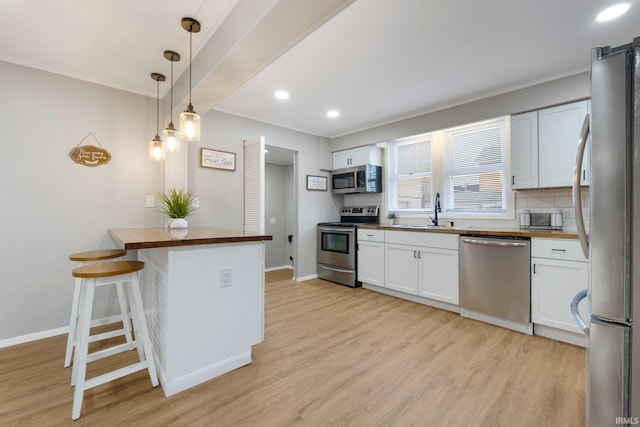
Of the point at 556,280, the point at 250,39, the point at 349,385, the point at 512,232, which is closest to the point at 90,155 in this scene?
the point at 250,39

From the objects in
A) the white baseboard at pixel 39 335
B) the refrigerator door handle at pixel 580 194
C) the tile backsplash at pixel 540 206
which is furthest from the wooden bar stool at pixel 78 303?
the tile backsplash at pixel 540 206

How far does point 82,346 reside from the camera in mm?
1508

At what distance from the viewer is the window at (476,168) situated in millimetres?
3344

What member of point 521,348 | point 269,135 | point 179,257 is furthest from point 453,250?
point 269,135

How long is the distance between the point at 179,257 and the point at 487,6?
2.52 metres

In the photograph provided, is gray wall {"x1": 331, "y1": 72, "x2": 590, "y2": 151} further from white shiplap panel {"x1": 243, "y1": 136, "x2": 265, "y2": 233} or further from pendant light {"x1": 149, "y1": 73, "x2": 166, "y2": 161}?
pendant light {"x1": 149, "y1": 73, "x2": 166, "y2": 161}

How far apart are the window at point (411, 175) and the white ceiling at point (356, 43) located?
3.44 ft

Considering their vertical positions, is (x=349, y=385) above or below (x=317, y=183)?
below

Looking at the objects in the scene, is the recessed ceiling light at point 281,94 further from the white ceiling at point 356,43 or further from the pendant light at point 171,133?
the pendant light at point 171,133

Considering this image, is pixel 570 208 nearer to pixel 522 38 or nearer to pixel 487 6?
pixel 522 38

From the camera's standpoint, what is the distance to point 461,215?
11.9 ft

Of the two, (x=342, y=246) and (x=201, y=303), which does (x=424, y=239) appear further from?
(x=201, y=303)

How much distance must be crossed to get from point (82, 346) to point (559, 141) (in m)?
4.07

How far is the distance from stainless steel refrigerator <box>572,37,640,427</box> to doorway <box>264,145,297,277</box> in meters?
4.57
